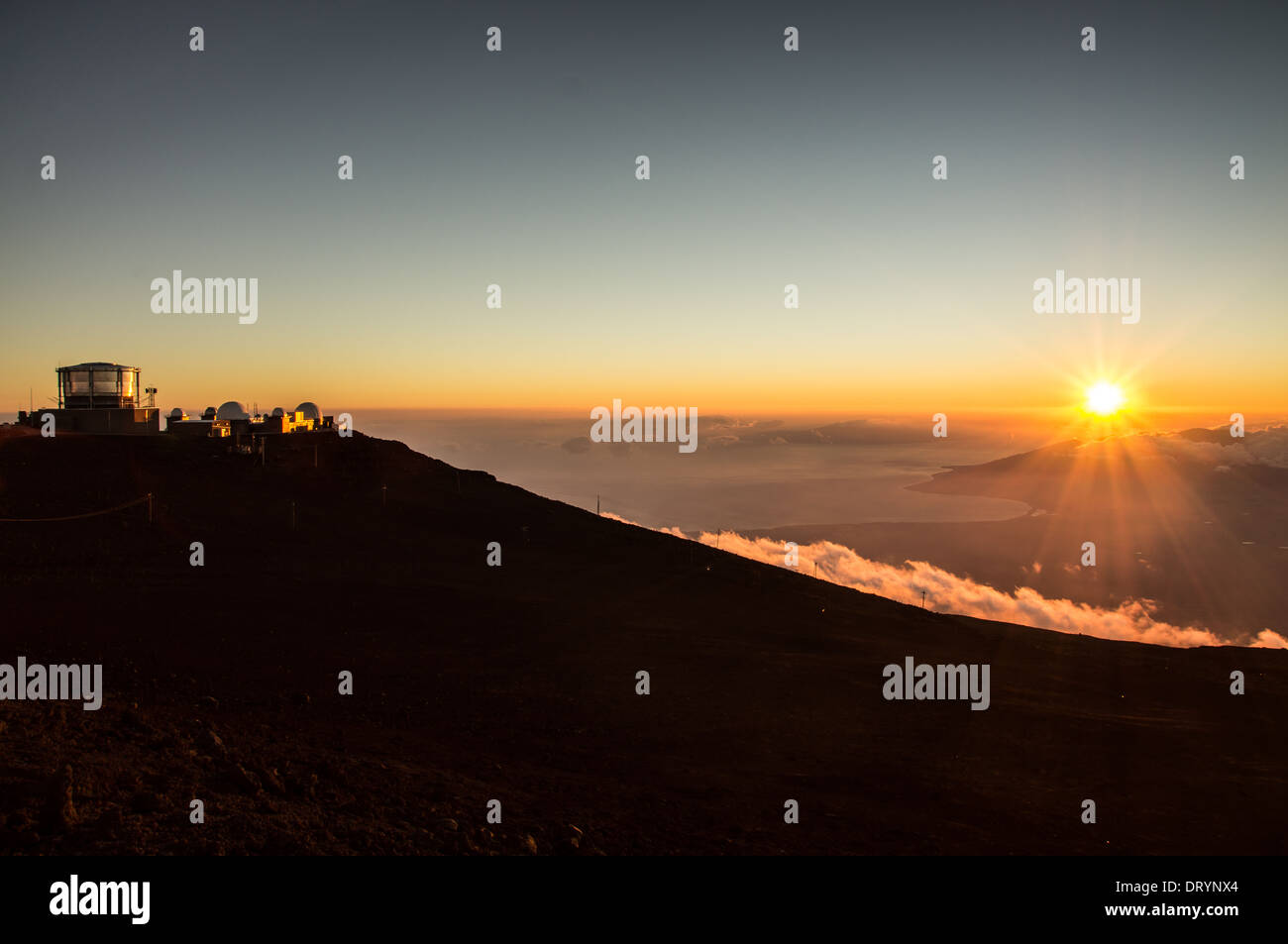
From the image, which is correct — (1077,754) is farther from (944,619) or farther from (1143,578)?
(1143,578)

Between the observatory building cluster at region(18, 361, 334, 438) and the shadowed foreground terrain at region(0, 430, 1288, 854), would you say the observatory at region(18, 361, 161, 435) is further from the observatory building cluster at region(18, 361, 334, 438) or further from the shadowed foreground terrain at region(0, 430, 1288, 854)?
the shadowed foreground terrain at region(0, 430, 1288, 854)

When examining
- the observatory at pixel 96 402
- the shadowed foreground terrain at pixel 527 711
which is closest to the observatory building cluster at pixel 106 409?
the observatory at pixel 96 402

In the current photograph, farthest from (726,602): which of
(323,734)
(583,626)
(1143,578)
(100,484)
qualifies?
(1143,578)

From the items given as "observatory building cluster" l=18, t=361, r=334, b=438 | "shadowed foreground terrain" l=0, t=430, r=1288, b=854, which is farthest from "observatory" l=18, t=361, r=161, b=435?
"shadowed foreground terrain" l=0, t=430, r=1288, b=854
